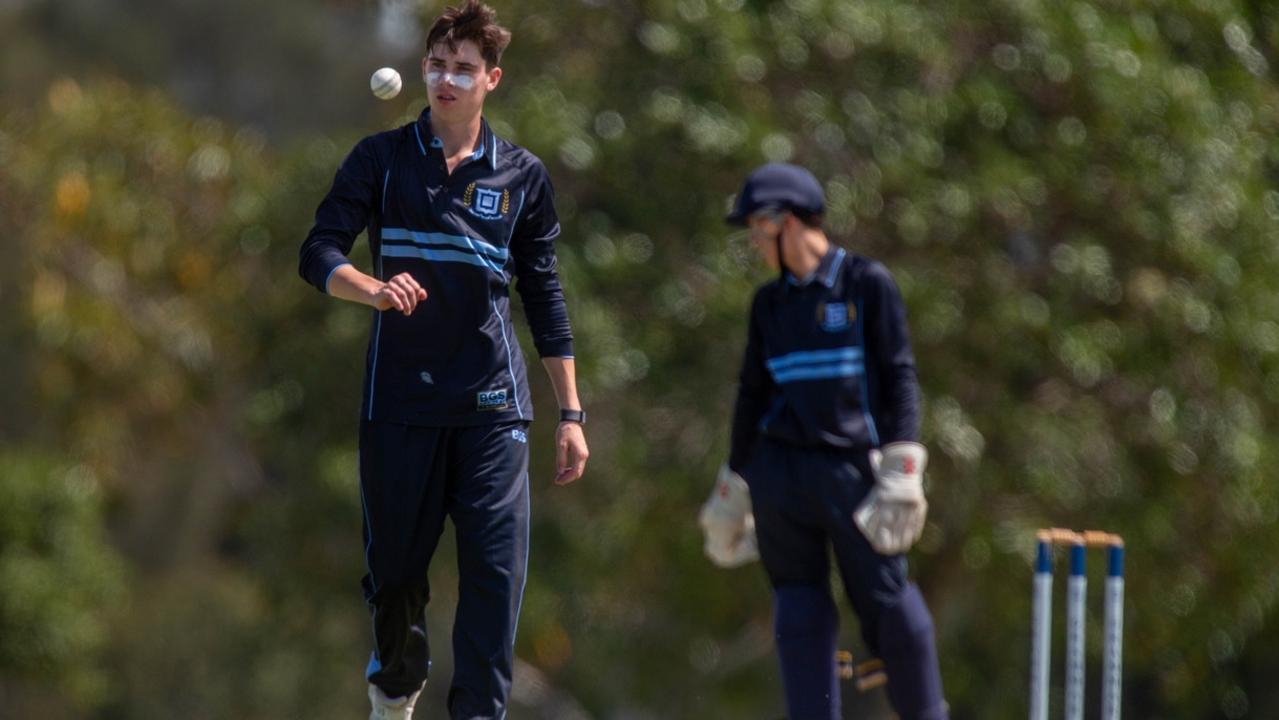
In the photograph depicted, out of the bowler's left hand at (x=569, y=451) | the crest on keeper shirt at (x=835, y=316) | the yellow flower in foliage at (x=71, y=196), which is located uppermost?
the yellow flower in foliage at (x=71, y=196)

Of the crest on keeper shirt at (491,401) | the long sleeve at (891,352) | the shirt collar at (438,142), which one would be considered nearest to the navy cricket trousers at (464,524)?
the crest on keeper shirt at (491,401)

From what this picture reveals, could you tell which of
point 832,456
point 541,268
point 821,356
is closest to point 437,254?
point 541,268

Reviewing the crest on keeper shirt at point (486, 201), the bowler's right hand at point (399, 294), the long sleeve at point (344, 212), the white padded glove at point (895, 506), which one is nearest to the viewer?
the bowler's right hand at point (399, 294)

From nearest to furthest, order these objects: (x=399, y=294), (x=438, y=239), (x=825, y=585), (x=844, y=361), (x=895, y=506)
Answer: (x=399, y=294)
(x=438, y=239)
(x=895, y=506)
(x=844, y=361)
(x=825, y=585)

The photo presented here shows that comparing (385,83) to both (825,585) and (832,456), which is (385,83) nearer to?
(832,456)

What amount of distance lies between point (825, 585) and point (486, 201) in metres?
1.82

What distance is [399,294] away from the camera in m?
5.32

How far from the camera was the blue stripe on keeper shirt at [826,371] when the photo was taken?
660 cm

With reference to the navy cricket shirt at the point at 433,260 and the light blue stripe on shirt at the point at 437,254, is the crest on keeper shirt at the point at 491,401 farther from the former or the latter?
the light blue stripe on shirt at the point at 437,254

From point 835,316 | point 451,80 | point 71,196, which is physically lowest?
point 835,316

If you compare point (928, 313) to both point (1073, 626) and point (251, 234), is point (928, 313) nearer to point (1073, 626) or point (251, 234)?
point (251, 234)

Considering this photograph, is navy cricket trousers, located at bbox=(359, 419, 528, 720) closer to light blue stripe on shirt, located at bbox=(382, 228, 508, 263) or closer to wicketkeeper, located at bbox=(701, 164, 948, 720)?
light blue stripe on shirt, located at bbox=(382, 228, 508, 263)

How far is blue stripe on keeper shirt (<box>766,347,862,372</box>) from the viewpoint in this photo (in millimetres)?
6602

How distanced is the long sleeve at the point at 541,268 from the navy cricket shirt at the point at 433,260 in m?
0.10
